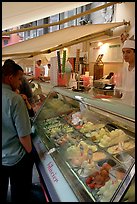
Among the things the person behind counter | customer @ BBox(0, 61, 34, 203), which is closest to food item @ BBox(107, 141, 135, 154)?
customer @ BBox(0, 61, 34, 203)

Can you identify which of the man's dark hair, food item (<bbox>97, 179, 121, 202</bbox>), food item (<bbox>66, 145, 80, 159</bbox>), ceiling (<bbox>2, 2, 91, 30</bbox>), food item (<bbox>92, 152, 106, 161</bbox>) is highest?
ceiling (<bbox>2, 2, 91, 30</bbox>)

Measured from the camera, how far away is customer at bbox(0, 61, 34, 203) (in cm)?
211

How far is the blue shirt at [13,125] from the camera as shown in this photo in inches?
82.7

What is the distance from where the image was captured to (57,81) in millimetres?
3197

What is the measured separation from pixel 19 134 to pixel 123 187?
1.09m

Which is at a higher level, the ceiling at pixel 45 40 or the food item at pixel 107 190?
the ceiling at pixel 45 40

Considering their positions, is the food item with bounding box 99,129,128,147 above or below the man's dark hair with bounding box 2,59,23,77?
below

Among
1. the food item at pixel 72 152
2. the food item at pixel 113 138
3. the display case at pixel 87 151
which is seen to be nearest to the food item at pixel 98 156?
the display case at pixel 87 151

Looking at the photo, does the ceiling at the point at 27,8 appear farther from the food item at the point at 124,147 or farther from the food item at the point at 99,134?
the food item at the point at 124,147

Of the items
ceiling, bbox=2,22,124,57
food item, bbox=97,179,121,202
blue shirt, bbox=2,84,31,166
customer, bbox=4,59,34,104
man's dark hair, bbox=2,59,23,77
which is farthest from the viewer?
customer, bbox=4,59,34,104

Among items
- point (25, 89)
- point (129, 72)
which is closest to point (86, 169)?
point (129, 72)

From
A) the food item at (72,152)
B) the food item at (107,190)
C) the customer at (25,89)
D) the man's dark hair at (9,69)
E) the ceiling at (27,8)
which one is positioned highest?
the ceiling at (27,8)

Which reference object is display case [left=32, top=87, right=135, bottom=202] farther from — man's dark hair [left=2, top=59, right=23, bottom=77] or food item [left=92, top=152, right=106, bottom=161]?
man's dark hair [left=2, top=59, right=23, bottom=77]

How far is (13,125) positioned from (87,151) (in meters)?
0.67
